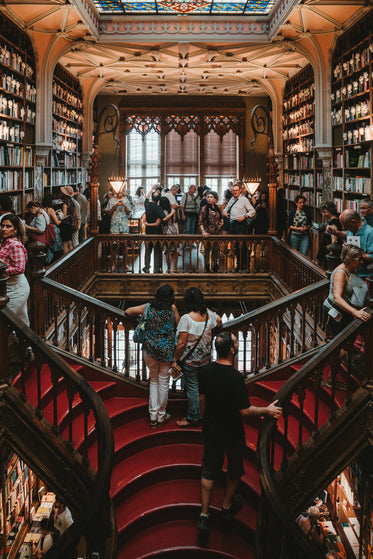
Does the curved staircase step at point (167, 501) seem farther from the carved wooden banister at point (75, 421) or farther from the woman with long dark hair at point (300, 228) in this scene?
the woman with long dark hair at point (300, 228)

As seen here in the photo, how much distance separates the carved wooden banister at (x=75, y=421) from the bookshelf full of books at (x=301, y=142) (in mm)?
7295

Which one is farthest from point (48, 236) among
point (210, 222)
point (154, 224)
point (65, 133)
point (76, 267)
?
point (65, 133)

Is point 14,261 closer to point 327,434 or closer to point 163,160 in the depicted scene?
point 327,434

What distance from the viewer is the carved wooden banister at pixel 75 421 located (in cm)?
307

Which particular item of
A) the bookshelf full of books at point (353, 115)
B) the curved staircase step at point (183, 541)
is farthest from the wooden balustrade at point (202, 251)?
the curved staircase step at point (183, 541)

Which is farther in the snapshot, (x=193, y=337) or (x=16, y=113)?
(x=16, y=113)

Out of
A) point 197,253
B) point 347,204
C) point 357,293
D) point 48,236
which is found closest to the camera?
point 357,293

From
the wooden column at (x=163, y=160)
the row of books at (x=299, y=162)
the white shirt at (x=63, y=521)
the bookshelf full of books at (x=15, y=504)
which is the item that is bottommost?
the white shirt at (x=63, y=521)

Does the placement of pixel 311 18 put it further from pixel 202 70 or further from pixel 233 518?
pixel 233 518

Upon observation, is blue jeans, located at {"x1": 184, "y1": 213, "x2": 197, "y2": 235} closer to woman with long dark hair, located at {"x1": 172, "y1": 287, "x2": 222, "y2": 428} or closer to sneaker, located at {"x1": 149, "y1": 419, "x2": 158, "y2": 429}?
woman with long dark hair, located at {"x1": 172, "y1": 287, "x2": 222, "y2": 428}

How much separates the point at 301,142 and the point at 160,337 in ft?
26.8

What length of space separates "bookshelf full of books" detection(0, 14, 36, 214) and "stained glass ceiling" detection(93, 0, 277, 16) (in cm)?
160

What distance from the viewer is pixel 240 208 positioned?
29.4 feet

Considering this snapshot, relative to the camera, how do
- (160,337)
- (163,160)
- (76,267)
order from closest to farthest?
(160,337) < (76,267) < (163,160)
